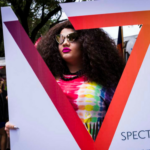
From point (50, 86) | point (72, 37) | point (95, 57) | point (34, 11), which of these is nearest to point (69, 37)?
point (72, 37)

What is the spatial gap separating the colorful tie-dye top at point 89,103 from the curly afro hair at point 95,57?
8cm

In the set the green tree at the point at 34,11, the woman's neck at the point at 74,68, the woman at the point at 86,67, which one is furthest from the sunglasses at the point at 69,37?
the green tree at the point at 34,11

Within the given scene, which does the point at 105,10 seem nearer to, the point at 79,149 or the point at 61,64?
the point at 61,64

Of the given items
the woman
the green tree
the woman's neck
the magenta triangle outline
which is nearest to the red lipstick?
the woman

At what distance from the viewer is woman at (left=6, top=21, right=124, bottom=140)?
1363mm

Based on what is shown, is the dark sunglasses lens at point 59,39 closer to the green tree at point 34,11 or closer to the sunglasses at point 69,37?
the sunglasses at point 69,37

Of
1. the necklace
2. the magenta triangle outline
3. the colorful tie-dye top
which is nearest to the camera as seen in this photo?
the magenta triangle outline

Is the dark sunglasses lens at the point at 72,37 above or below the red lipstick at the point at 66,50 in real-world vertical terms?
above

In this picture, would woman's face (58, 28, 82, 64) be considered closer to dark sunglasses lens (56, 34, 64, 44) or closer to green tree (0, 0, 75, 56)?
dark sunglasses lens (56, 34, 64, 44)

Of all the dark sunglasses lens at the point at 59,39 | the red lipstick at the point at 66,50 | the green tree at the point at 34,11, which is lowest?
the green tree at the point at 34,11

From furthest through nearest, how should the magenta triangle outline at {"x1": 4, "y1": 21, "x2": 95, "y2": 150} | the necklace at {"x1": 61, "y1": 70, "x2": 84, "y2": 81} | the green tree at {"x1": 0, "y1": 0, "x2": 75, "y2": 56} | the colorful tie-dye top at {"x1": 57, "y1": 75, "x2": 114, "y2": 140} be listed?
the green tree at {"x1": 0, "y1": 0, "x2": 75, "y2": 56}
the necklace at {"x1": 61, "y1": 70, "x2": 84, "y2": 81}
the colorful tie-dye top at {"x1": 57, "y1": 75, "x2": 114, "y2": 140}
the magenta triangle outline at {"x1": 4, "y1": 21, "x2": 95, "y2": 150}

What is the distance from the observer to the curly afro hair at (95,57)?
1429mm

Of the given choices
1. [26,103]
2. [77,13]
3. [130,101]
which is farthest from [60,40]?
[130,101]

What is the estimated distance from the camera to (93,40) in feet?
4.69
